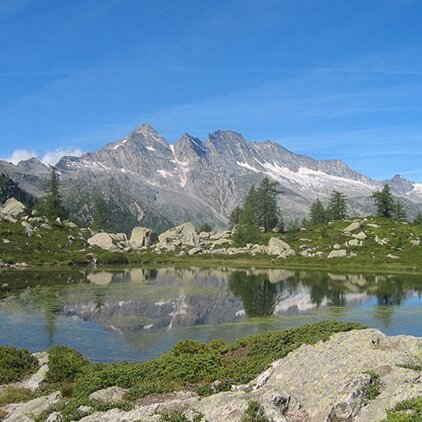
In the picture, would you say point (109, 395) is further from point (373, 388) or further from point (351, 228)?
point (351, 228)

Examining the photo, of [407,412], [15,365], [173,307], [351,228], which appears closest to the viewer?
[407,412]

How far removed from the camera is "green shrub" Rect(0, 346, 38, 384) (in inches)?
1271

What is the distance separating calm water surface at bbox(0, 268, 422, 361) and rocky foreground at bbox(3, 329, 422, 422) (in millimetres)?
19926

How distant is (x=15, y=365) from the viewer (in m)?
33.7

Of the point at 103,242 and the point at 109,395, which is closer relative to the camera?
Result: the point at 109,395

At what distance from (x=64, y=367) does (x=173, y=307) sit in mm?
42500

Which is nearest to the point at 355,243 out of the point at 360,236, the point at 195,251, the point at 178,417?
the point at 360,236

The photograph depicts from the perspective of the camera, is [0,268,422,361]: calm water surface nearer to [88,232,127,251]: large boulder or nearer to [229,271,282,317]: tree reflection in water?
[229,271,282,317]: tree reflection in water

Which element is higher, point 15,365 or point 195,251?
point 195,251

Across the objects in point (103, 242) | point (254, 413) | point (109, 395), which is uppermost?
point (103, 242)

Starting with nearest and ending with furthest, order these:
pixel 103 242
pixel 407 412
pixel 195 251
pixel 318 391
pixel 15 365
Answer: pixel 407 412 < pixel 318 391 < pixel 15 365 < pixel 103 242 < pixel 195 251

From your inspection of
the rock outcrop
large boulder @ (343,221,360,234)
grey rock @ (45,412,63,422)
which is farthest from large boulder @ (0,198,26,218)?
the rock outcrop

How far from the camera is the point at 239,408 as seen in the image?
18.9 metres

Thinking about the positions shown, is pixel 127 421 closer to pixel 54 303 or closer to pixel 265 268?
pixel 54 303
